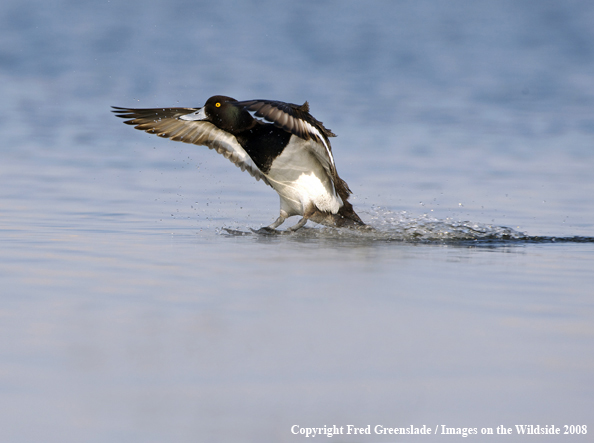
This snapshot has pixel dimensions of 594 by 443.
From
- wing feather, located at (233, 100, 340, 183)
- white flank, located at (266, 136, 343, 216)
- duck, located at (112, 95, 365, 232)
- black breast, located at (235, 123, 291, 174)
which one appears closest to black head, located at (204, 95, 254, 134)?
duck, located at (112, 95, 365, 232)

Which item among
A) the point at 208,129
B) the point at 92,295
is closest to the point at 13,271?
the point at 92,295

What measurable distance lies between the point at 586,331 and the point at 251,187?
7.77m

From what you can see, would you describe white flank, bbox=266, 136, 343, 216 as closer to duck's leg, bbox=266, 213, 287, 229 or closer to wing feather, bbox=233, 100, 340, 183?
duck's leg, bbox=266, 213, 287, 229

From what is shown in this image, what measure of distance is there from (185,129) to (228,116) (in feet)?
2.94

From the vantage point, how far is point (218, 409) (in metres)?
2.40

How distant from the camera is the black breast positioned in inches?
276

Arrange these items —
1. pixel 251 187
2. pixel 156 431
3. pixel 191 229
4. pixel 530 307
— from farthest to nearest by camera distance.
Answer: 1. pixel 251 187
2. pixel 191 229
3. pixel 530 307
4. pixel 156 431

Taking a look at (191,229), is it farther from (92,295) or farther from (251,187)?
(251,187)

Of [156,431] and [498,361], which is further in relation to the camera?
[498,361]

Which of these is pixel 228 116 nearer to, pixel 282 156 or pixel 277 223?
pixel 282 156

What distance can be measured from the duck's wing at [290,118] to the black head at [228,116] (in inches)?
32.6

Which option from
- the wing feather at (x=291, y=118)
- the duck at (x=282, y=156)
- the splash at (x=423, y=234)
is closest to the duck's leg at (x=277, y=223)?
the duck at (x=282, y=156)

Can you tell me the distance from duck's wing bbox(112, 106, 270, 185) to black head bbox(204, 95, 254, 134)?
473mm

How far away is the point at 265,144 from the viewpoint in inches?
276
